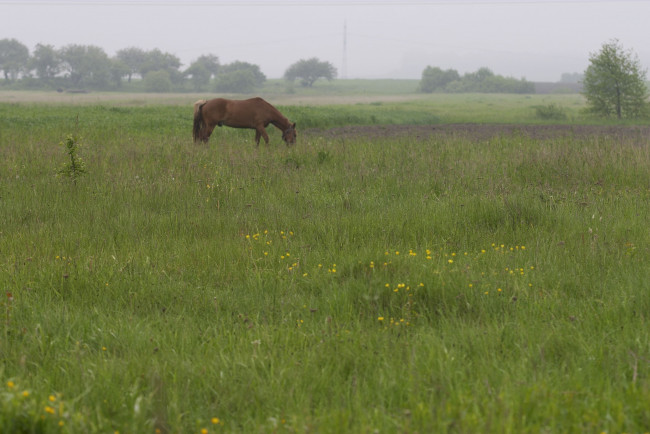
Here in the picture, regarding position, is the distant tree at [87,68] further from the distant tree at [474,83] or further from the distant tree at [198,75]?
the distant tree at [474,83]

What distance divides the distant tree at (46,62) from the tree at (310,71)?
7211 cm

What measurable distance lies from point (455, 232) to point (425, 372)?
10.9 ft

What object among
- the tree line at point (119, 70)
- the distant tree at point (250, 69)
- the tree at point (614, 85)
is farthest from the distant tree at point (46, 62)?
the tree at point (614, 85)

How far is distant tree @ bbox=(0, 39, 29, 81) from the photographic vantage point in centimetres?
15875

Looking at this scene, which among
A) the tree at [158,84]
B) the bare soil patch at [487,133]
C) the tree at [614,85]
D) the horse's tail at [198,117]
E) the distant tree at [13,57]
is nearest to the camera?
the horse's tail at [198,117]

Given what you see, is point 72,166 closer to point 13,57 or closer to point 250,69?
point 250,69

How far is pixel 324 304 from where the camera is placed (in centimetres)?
425

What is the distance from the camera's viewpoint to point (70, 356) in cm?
335

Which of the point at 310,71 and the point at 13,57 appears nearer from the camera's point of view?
the point at 13,57

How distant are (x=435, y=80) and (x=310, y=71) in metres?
44.4

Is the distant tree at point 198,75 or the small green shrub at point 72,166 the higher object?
the distant tree at point 198,75

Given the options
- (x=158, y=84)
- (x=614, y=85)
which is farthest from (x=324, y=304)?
(x=158, y=84)

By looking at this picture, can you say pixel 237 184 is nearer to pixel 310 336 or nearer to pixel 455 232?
pixel 455 232

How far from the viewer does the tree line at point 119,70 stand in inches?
5379
